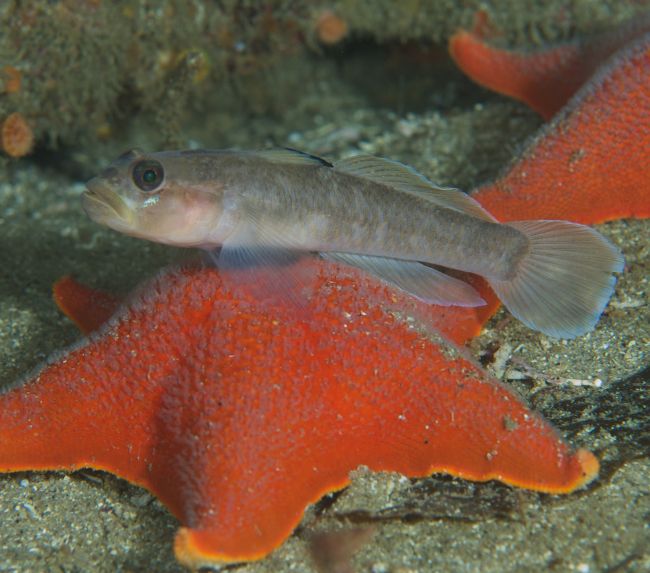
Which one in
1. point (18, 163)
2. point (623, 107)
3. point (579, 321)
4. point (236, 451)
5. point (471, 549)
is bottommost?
point (18, 163)

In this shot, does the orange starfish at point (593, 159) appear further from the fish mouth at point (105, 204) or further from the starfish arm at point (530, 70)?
the fish mouth at point (105, 204)

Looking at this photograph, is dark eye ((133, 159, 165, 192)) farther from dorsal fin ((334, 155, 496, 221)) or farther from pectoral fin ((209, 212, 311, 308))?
dorsal fin ((334, 155, 496, 221))

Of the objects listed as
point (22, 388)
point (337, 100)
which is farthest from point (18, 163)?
point (22, 388)

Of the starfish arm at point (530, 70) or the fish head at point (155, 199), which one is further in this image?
the starfish arm at point (530, 70)

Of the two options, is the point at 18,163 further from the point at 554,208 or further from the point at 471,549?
the point at 471,549

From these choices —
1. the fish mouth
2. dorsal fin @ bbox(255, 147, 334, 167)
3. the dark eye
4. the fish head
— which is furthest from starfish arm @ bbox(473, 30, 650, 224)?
the fish mouth

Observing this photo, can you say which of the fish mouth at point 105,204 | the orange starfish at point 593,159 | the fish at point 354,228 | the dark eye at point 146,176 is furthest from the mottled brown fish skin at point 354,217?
the orange starfish at point 593,159
